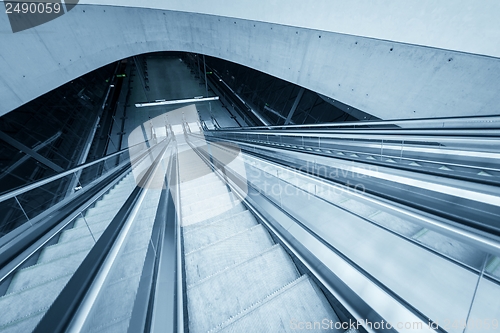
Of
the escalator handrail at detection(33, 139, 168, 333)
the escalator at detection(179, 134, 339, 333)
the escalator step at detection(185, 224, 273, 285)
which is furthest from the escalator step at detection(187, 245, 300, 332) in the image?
the escalator handrail at detection(33, 139, 168, 333)

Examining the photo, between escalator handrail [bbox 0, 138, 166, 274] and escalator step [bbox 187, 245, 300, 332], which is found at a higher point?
escalator handrail [bbox 0, 138, 166, 274]

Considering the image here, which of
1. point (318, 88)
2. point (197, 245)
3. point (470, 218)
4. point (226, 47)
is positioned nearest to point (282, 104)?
point (226, 47)

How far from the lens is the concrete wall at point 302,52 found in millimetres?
3670

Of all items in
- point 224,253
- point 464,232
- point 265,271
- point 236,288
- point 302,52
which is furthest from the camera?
point 302,52

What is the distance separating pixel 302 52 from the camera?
18.6 feet

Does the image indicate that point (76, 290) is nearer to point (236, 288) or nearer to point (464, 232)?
point (236, 288)

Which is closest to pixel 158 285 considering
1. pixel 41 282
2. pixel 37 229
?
pixel 41 282

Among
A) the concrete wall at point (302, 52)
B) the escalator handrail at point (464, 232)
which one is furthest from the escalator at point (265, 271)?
the concrete wall at point (302, 52)

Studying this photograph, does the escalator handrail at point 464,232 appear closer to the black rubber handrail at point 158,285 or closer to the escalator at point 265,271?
the escalator at point 265,271

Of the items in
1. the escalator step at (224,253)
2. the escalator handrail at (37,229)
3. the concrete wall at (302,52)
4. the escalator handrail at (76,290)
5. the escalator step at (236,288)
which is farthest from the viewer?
the concrete wall at (302,52)

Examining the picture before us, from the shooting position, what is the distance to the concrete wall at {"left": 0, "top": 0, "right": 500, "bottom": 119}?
367 centimetres

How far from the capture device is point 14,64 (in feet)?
15.7

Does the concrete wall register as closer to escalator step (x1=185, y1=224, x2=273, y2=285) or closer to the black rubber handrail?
escalator step (x1=185, y1=224, x2=273, y2=285)

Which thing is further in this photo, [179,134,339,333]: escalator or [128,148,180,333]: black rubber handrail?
[179,134,339,333]: escalator
